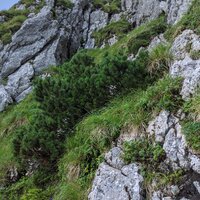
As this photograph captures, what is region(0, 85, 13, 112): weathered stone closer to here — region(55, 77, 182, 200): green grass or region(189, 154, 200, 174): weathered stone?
region(55, 77, 182, 200): green grass

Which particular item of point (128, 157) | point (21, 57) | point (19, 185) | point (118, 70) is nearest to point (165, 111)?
point (128, 157)

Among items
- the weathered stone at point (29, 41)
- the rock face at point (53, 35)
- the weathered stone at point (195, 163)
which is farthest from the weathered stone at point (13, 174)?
the weathered stone at point (29, 41)

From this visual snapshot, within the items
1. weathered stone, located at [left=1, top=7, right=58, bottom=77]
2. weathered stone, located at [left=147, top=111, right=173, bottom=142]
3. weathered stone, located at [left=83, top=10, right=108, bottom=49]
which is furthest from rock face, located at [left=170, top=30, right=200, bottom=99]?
weathered stone, located at [left=83, top=10, right=108, bottom=49]

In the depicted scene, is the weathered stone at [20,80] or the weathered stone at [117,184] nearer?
the weathered stone at [117,184]

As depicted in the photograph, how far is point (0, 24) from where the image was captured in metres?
23.5

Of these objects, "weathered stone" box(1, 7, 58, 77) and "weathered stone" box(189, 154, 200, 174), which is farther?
"weathered stone" box(1, 7, 58, 77)

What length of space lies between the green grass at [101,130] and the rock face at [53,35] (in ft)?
26.0

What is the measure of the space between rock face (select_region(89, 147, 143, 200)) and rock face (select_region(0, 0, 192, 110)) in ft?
31.5

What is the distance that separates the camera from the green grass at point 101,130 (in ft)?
27.4

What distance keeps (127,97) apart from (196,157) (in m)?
3.73

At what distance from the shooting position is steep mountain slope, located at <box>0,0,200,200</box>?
7.24m

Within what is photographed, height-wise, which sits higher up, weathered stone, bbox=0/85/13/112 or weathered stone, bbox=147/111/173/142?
weathered stone, bbox=147/111/173/142

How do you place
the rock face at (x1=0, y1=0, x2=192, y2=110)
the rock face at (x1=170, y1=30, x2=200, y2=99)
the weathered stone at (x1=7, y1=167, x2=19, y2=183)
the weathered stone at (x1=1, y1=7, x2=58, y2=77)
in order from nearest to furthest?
the rock face at (x1=170, y1=30, x2=200, y2=99)
the weathered stone at (x1=7, y1=167, x2=19, y2=183)
the rock face at (x1=0, y1=0, x2=192, y2=110)
the weathered stone at (x1=1, y1=7, x2=58, y2=77)

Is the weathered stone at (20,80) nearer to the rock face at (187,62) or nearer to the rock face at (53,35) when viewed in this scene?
the rock face at (53,35)
